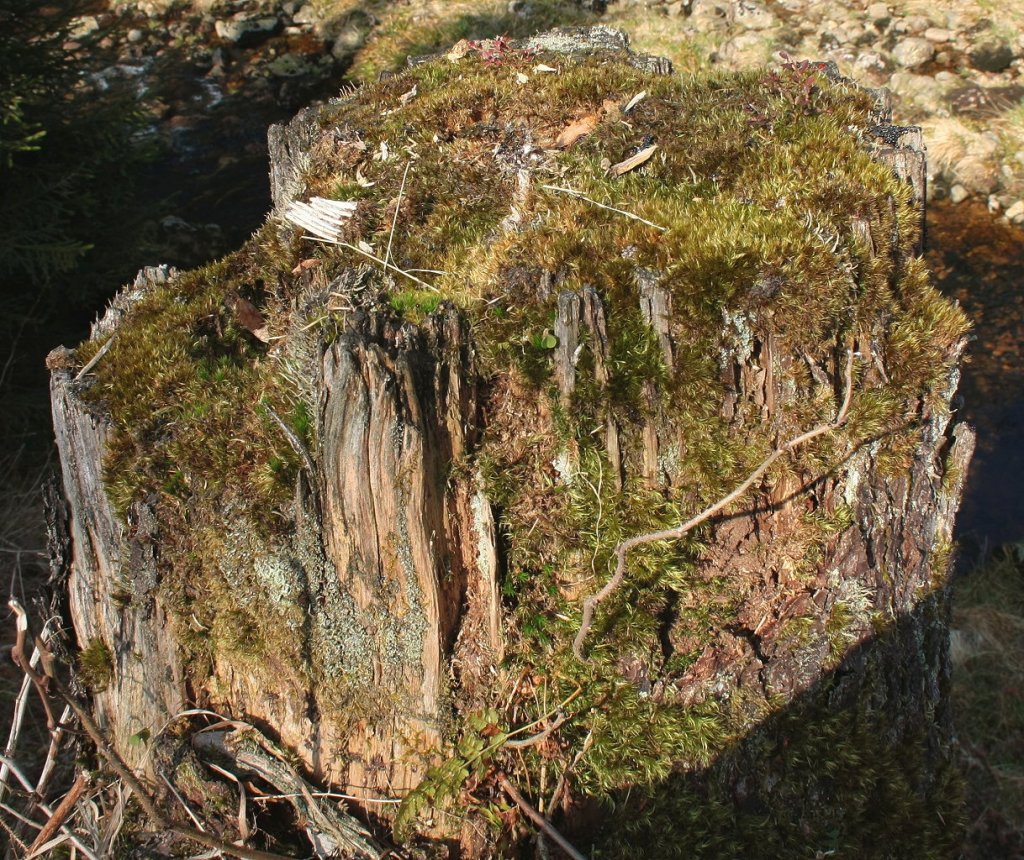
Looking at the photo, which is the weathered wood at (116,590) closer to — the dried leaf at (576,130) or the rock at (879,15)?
the dried leaf at (576,130)

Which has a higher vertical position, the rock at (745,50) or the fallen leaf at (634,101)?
the fallen leaf at (634,101)

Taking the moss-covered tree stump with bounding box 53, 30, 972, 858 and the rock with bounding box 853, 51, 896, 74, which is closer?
the moss-covered tree stump with bounding box 53, 30, 972, 858

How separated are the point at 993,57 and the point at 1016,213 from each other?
2833 mm

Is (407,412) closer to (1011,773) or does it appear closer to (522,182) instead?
(522,182)

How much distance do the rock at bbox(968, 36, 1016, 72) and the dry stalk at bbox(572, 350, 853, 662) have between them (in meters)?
11.1

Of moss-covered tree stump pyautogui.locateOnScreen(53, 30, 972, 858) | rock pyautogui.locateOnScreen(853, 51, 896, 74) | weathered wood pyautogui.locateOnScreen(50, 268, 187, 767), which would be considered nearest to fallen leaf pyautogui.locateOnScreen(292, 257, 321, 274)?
moss-covered tree stump pyautogui.locateOnScreen(53, 30, 972, 858)

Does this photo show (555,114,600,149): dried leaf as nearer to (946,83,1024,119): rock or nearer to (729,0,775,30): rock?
(946,83,1024,119): rock

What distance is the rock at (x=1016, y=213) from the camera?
10102mm

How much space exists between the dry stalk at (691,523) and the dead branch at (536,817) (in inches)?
17.8

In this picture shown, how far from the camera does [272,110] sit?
13180 mm

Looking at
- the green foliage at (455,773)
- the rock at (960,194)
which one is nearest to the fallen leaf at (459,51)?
the green foliage at (455,773)

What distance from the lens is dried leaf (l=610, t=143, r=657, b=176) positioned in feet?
12.0

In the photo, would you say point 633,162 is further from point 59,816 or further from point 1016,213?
point 1016,213

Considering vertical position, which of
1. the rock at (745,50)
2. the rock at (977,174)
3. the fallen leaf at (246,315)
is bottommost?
the rock at (977,174)
